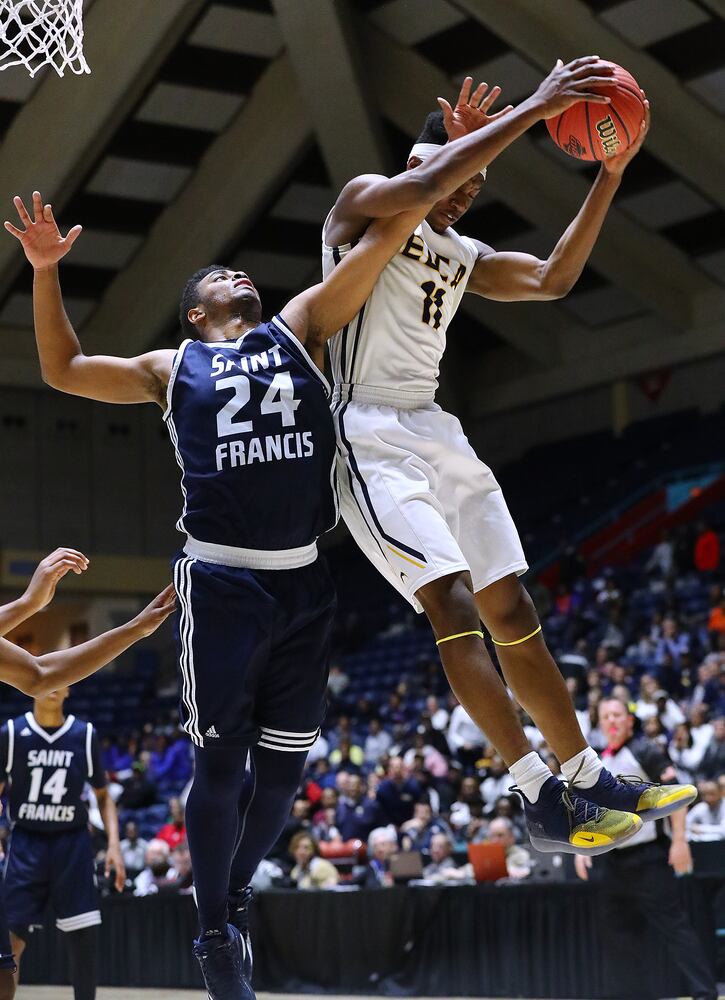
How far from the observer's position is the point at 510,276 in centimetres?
461

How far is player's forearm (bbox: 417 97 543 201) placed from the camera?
3.96 meters

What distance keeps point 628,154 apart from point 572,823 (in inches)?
77.2

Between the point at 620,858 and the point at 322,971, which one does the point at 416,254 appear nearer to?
the point at 620,858

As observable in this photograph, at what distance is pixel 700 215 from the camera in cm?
2184

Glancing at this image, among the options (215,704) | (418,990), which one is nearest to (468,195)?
(215,704)

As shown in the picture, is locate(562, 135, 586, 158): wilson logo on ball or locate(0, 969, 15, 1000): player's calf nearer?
locate(562, 135, 586, 158): wilson logo on ball

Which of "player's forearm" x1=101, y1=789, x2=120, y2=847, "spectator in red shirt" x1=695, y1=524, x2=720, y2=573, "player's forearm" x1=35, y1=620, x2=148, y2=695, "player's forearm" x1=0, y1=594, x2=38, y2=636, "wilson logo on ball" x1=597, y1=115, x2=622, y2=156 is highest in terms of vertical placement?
"spectator in red shirt" x1=695, y1=524, x2=720, y2=573

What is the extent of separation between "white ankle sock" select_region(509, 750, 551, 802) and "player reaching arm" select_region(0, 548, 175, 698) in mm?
1223

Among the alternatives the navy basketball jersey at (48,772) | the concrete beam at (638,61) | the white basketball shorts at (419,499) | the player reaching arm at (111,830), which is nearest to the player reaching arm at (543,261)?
the white basketball shorts at (419,499)

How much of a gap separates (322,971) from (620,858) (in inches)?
137

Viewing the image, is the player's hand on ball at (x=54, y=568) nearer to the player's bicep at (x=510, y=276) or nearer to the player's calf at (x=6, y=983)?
the player's bicep at (x=510, y=276)

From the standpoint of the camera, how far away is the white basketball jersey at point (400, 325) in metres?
4.27

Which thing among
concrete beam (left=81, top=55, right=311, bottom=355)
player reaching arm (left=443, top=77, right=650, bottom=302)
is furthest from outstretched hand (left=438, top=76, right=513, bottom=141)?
concrete beam (left=81, top=55, right=311, bottom=355)

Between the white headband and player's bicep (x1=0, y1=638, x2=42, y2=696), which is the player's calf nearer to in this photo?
player's bicep (x1=0, y1=638, x2=42, y2=696)
